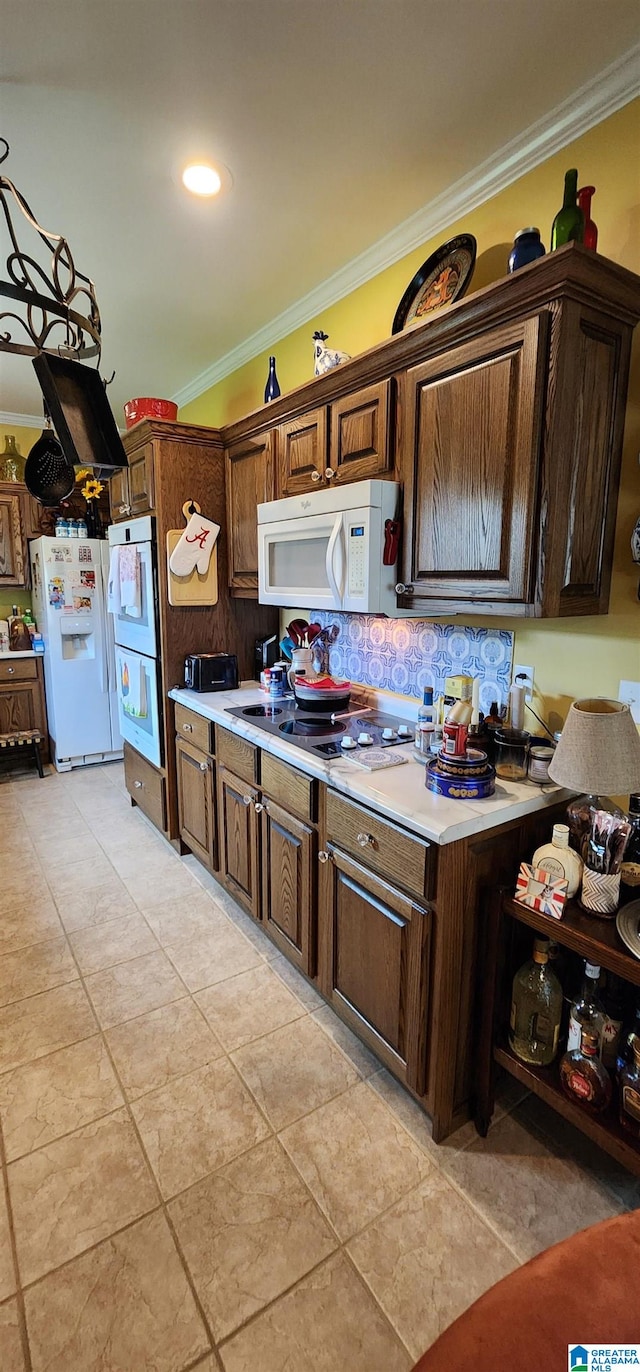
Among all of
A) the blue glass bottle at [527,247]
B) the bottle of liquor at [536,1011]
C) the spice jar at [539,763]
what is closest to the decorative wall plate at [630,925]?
the bottle of liquor at [536,1011]

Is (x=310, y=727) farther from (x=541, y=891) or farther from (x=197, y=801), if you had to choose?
(x=541, y=891)

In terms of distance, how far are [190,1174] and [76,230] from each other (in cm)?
298

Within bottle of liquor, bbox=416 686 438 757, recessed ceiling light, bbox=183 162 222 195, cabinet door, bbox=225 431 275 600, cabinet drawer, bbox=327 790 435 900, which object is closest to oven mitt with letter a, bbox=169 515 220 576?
cabinet door, bbox=225 431 275 600

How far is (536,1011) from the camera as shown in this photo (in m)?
1.47

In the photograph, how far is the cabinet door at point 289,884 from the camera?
1.89 meters

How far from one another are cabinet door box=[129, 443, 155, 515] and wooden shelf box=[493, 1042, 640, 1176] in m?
2.51

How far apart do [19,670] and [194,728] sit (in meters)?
2.30

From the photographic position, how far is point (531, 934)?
1581mm

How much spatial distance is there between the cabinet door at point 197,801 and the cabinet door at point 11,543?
8.03 feet

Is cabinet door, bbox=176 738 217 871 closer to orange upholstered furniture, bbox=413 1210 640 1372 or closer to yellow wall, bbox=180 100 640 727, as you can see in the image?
yellow wall, bbox=180 100 640 727

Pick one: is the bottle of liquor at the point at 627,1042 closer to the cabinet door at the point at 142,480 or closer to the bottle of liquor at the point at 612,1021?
the bottle of liquor at the point at 612,1021

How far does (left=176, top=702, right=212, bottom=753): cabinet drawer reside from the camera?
250cm

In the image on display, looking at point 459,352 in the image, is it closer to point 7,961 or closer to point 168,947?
point 168,947

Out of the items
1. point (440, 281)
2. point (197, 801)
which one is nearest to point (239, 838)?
point (197, 801)
